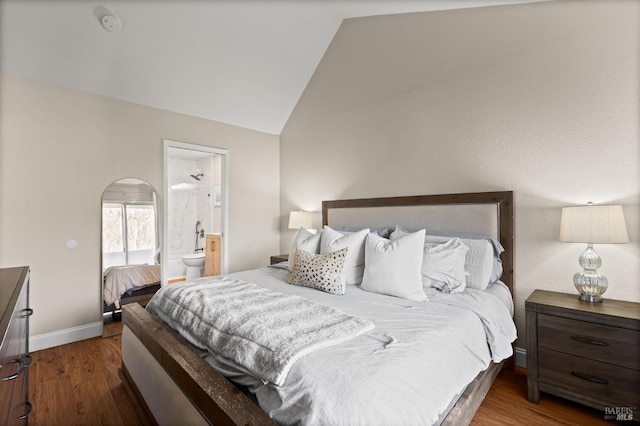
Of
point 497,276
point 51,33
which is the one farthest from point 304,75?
point 497,276

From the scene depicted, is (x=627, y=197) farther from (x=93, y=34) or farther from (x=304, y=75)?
(x=93, y=34)

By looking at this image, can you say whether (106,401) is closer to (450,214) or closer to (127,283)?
(127,283)

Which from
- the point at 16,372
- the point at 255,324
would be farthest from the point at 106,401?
the point at 255,324

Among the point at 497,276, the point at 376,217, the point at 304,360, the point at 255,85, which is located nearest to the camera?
the point at 304,360

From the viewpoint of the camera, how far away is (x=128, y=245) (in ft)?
10.8

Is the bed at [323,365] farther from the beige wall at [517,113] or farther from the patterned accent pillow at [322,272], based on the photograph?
the beige wall at [517,113]

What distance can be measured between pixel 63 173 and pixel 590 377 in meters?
4.48

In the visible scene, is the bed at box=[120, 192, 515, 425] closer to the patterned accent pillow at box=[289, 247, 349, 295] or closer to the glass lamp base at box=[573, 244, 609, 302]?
the patterned accent pillow at box=[289, 247, 349, 295]

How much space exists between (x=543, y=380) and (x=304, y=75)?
392cm

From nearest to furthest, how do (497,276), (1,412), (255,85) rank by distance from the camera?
1. (1,412)
2. (497,276)
3. (255,85)

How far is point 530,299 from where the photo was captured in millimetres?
1986

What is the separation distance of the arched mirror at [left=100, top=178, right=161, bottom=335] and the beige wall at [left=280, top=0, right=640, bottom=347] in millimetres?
2438

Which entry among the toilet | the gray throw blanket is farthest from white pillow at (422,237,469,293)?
the toilet

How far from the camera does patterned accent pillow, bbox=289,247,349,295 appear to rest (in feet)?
7.03
